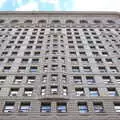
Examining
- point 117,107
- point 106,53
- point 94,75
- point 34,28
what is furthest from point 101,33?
point 117,107

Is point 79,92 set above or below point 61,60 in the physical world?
below

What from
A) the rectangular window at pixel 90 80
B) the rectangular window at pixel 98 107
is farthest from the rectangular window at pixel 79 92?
the rectangular window at pixel 98 107

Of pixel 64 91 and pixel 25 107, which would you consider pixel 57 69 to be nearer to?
pixel 64 91

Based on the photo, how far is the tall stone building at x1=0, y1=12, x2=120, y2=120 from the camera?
25.5 metres

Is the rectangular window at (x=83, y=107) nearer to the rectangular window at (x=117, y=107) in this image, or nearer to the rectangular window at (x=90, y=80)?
the rectangular window at (x=117, y=107)

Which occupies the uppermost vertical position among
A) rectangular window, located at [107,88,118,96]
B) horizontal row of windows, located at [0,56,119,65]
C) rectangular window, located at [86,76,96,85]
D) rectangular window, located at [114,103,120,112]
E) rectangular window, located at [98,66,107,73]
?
horizontal row of windows, located at [0,56,119,65]

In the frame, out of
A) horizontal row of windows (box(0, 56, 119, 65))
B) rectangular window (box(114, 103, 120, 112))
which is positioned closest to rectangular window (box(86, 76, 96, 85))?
horizontal row of windows (box(0, 56, 119, 65))

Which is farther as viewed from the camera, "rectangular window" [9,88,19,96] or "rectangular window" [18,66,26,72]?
"rectangular window" [18,66,26,72]

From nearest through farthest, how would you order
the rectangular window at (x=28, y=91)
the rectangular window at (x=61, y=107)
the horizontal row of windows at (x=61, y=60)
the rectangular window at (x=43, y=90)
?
1. the rectangular window at (x=61, y=107)
2. the rectangular window at (x=43, y=90)
3. the rectangular window at (x=28, y=91)
4. the horizontal row of windows at (x=61, y=60)

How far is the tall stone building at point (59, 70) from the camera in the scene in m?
25.5

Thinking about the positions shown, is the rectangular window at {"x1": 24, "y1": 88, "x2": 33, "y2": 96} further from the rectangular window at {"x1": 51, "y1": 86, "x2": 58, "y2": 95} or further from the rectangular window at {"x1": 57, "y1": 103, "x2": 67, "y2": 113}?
the rectangular window at {"x1": 57, "y1": 103, "x2": 67, "y2": 113}

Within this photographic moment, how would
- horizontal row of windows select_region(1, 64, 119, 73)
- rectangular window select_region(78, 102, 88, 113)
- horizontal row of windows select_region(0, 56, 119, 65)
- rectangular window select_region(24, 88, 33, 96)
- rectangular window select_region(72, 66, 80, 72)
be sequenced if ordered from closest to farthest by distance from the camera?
rectangular window select_region(78, 102, 88, 113) → rectangular window select_region(24, 88, 33, 96) → horizontal row of windows select_region(1, 64, 119, 73) → rectangular window select_region(72, 66, 80, 72) → horizontal row of windows select_region(0, 56, 119, 65)

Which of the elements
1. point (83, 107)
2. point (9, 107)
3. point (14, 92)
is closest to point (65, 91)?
point (83, 107)

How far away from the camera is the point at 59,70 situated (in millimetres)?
32438
